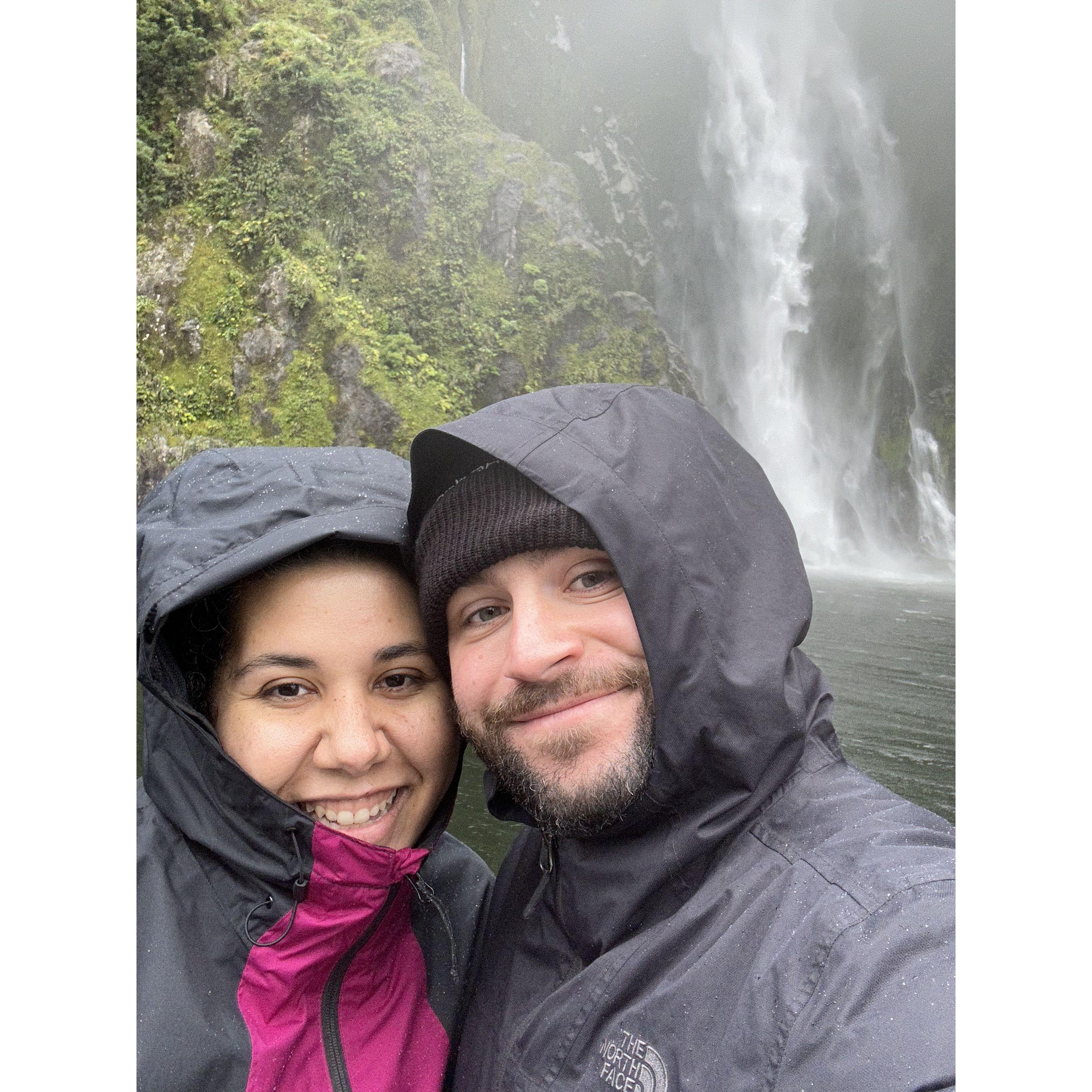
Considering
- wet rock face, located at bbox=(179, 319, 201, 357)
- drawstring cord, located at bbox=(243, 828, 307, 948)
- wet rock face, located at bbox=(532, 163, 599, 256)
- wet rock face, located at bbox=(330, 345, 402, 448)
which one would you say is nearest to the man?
drawstring cord, located at bbox=(243, 828, 307, 948)

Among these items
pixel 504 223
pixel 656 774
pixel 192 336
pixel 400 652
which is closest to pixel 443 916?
pixel 400 652

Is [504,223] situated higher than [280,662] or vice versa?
[504,223]

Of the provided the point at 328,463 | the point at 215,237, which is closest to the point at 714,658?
the point at 328,463

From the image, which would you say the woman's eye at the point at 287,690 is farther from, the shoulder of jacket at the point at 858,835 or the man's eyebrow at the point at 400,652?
the shoulder of jacket at the point at 858,835

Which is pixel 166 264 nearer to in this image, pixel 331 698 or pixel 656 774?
pixel 331 698

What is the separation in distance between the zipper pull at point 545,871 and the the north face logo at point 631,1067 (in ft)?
1.14

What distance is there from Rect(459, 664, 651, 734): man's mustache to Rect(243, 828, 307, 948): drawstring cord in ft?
1.38

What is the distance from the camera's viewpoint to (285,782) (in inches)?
57.7

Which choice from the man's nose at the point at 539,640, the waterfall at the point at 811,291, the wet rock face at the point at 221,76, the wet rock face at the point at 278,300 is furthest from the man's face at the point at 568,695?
the waterfall at the point at 811,291

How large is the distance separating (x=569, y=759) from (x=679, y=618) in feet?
1.03

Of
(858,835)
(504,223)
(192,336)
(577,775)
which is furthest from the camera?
(504,223)

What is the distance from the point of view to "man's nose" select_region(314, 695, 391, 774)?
4.68ft

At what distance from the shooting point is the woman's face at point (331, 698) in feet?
4.78
